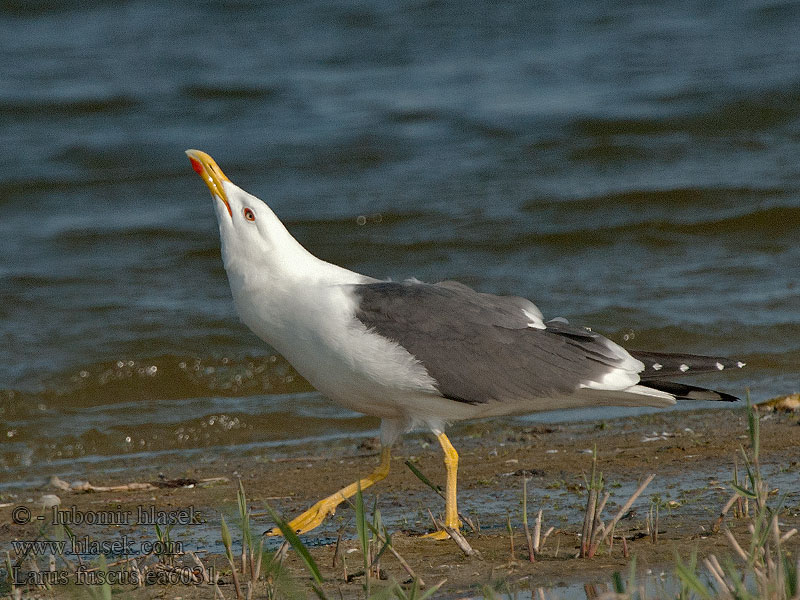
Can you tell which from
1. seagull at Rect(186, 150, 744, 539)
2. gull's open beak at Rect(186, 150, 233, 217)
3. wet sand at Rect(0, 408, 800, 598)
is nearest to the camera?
wet sand at Rect(0, 408, 800, 598)

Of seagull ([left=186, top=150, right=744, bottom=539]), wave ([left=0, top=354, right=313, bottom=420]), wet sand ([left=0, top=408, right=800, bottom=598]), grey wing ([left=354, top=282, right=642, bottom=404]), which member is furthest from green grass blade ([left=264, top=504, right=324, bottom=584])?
wave ([left=0, top=354, right=313, bottom=420])

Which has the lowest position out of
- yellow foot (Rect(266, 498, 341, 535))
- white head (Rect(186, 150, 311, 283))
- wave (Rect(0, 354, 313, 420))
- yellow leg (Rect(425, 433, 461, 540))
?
wave (Rect(0, 354, 313, 420))

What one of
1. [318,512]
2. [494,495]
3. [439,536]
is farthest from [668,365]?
[318,512]

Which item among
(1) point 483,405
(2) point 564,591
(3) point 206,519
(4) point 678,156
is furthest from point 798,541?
(4) point 678,156

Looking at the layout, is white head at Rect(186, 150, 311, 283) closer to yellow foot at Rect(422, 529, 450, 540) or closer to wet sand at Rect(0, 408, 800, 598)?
wet sand at Rect(0, 408, 800, 598)

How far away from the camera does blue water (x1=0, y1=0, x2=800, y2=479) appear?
768 centimetres

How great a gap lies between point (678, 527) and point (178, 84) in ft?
41.3

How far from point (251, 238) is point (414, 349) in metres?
0.80

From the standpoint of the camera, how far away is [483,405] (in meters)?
4.36

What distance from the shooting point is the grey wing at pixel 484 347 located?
4.29 meters

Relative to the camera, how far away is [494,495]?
15.7 ft

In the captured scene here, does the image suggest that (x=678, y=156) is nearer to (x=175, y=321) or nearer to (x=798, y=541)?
(x=175, y=321)

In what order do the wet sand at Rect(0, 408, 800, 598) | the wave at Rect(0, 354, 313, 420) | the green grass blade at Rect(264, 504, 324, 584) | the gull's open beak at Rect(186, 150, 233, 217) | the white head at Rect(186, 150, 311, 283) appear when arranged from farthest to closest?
the wave at Rect(0, 354, 313, 420) → the gull's open beak at Rect(186, 150, 233, 217) → the white head at Rect(186, 150, 311, 283) → the wet sand at Rect(0, 408, 800, 598) → the green grass blade at Rect(264, 504, 324, 584)

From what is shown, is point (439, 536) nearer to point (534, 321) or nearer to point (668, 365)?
point (534, 321)
